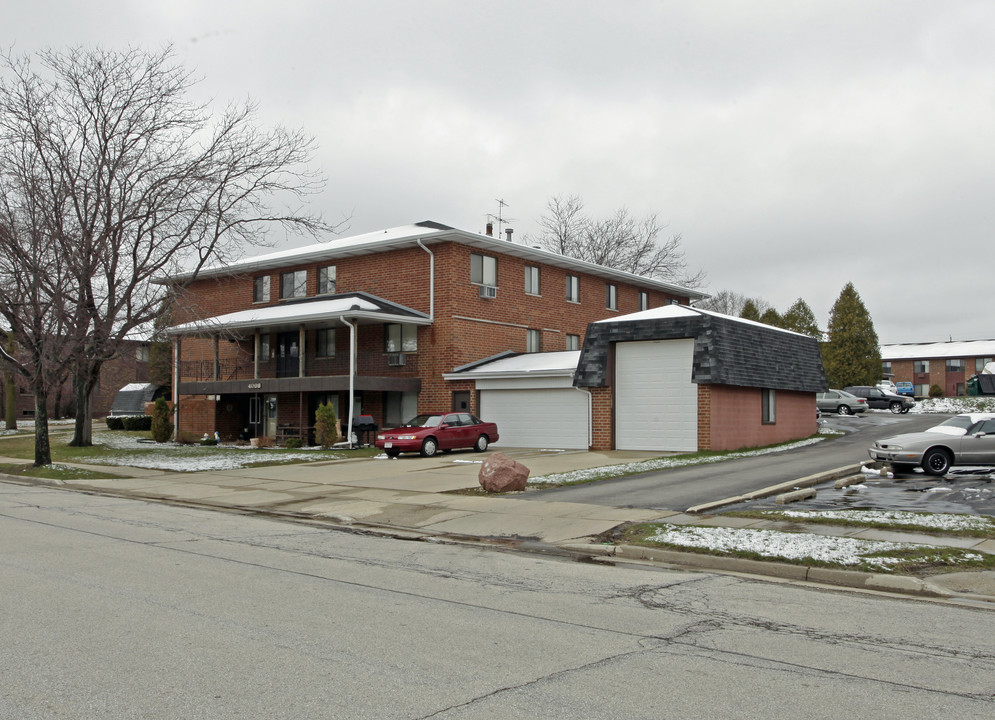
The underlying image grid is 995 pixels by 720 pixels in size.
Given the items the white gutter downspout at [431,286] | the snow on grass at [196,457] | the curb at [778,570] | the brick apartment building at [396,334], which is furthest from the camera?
the white gutter downspout at [431,286]

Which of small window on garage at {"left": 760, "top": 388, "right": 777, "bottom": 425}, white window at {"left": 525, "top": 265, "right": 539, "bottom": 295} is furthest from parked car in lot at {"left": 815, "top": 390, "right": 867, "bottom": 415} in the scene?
white window at {"left": 525, "top": 265, "right": 539, "bottom": 295}

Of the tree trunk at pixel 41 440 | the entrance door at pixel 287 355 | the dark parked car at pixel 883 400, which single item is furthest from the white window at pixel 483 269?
the dark parked car at pixel 883 400

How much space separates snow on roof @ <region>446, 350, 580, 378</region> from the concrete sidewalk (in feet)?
14.2

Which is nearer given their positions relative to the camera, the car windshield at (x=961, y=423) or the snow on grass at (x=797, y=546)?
the snow on grass at (x=797, y=546)

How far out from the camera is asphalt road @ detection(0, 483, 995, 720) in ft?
17.5

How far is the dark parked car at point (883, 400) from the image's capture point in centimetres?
5166

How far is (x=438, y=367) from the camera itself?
33.3 metres

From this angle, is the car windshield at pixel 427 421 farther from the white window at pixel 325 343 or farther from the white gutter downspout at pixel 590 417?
the white window at pixel 325 343

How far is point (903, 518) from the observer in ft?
41.8

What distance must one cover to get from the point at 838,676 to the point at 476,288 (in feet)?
94.4

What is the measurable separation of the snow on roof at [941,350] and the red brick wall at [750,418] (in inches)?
2306

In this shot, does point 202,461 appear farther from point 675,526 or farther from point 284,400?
point 675,526

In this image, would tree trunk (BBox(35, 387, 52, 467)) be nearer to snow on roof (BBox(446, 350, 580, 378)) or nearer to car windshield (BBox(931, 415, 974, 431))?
snow on roof (BBox(446, 350, 580, 378))

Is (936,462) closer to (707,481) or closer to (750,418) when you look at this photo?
(707,481)
